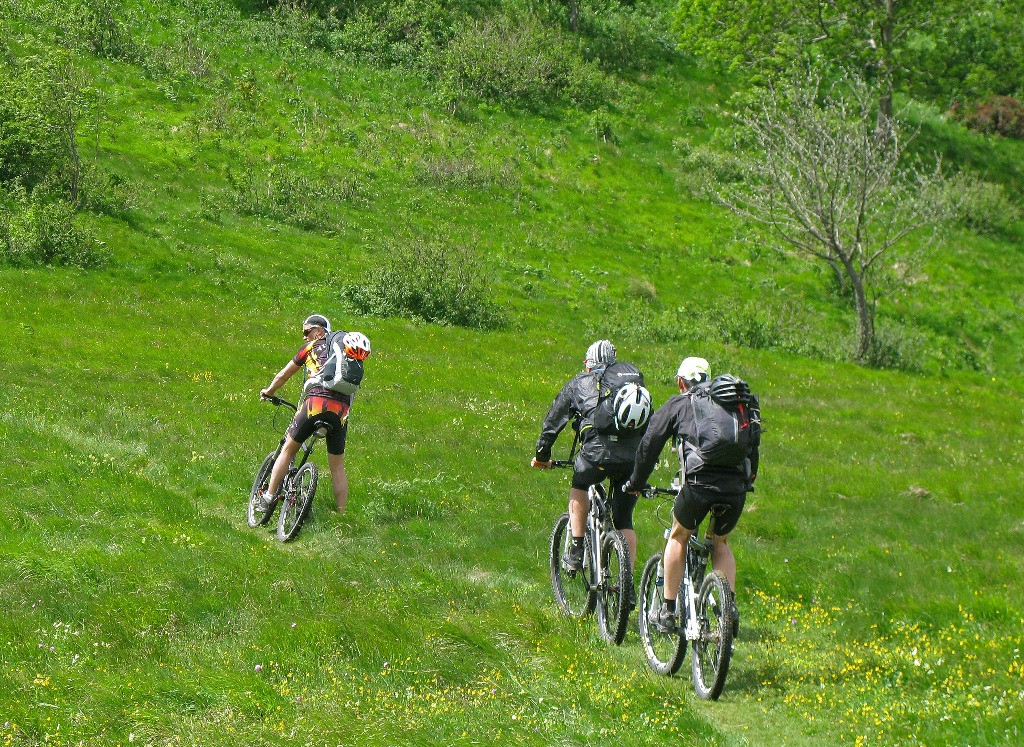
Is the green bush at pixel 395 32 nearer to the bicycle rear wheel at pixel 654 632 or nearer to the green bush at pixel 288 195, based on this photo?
the green bush at pixel 288 195

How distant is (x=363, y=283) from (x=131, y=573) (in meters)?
23.9

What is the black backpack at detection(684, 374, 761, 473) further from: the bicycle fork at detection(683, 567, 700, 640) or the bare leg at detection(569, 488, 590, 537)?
the bare leg at detection(569, 488, 590, 537)

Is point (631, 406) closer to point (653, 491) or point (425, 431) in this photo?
point (653, 491)

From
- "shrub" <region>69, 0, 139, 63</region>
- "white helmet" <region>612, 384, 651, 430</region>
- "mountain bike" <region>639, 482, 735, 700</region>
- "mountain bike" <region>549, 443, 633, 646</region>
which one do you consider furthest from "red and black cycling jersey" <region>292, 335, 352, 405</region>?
"shrub" <region>69, 0, 139, 63</region>

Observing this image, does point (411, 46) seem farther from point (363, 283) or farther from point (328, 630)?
point (328, 630)

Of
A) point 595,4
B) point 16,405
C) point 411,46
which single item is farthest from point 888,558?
point 595,4

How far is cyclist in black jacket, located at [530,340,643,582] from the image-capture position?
33.9ft

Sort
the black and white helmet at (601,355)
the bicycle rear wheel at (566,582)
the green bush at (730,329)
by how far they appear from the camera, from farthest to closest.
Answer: the green bush at (730,329) → the bicycle rear wheel at (566,582) → the black and white helmet at (601,355)

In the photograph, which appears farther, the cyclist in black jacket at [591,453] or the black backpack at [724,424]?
the cyclist in black jacket at [591,453]

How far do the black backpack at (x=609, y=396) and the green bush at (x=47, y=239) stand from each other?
79.7 feet

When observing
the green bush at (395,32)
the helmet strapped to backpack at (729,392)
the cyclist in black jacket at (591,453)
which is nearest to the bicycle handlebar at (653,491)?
the cyclist in black jacket at (591,453)

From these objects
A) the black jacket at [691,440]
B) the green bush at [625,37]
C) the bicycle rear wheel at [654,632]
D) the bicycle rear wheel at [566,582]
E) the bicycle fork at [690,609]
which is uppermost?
the green bush at [625,37]

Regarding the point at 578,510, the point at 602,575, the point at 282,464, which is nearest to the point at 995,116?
the point at 282,464

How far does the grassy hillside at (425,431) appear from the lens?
25.9 feet
